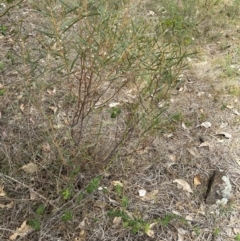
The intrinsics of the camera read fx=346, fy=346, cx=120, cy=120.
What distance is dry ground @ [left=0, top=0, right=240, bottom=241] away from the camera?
203cm

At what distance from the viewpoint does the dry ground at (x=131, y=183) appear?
203cm

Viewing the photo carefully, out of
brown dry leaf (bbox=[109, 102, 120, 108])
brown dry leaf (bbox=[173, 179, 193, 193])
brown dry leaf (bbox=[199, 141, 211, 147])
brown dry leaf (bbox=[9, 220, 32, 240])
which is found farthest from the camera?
brown dry leaf (bbox=[109, 102, 120, 108])

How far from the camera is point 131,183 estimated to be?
231 centimetres

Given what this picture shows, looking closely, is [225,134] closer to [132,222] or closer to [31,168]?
[132,222]

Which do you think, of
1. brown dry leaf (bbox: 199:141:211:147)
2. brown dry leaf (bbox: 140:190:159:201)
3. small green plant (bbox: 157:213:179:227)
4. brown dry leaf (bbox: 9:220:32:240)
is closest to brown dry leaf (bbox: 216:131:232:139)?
brown dry leaf (bbox: 199:141:211:147)

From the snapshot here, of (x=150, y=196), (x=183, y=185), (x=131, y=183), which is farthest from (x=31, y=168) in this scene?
(x=183, y=185)

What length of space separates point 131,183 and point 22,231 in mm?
755

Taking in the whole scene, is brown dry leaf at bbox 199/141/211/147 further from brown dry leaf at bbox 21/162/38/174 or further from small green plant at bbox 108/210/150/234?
brown dry leaf at bbox 21/162/38/174

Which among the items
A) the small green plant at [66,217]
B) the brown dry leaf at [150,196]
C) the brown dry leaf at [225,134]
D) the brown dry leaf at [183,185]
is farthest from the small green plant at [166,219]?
the brown dry leaf at [225,134]

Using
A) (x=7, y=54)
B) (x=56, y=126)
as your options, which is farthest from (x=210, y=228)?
(x=7, y=54)

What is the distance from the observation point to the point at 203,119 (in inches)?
113

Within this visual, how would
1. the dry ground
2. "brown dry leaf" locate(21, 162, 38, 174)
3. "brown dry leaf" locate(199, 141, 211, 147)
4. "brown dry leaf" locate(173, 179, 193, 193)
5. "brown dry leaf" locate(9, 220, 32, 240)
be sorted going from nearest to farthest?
"brown dry leaf" locate(9, 220, 32, 240)
the dry ground
"brown dry leaf" locate(21, 162, 38, 174)
"brown dry leaf" locate(173, 179, 193, 193)
"brown dry leaf" locate(199, 141, 211, 147)

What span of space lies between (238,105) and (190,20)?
125 centimetres

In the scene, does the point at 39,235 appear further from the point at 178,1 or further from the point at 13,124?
the point at 178,1
